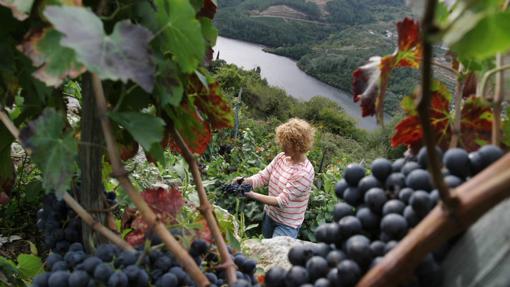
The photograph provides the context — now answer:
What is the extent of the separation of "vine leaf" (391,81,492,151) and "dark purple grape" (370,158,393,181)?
4.8 inches

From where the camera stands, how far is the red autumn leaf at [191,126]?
86 centimetres

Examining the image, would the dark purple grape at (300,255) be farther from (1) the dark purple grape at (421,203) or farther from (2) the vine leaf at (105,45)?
(2) the vine leaf at (105,45)

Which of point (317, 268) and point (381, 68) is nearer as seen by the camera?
point (317, 268)

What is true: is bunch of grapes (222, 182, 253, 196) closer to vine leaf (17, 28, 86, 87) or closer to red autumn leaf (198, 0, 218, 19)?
red autumn leaf (198, 0, 218, 19)

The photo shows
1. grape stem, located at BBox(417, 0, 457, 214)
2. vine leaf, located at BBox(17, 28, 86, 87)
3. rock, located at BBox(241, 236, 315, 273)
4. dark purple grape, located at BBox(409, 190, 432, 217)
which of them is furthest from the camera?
rock, located at BBox(241, 236, 315, 273)

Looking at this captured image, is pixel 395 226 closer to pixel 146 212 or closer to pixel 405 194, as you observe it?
pixel 405 194

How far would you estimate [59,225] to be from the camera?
826mm

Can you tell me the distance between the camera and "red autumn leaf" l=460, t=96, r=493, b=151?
71 centimetres

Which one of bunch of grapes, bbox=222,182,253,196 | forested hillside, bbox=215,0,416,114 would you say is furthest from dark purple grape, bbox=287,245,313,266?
forested hillside, bbox=215,0,416,114

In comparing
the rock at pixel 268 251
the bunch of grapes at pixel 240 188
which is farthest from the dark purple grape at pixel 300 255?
the bunch of grapes at pixel 240 188

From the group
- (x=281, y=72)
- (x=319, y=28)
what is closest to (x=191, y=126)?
(x=281, y=72)

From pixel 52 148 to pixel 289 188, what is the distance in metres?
2.89

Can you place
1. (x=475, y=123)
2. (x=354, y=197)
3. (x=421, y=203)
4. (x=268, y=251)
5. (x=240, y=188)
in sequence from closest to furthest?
(x=421, y=203)
(x=354, y=197)
(x=475, y=123)
(x=268, y=251)
(x=240, y=188)

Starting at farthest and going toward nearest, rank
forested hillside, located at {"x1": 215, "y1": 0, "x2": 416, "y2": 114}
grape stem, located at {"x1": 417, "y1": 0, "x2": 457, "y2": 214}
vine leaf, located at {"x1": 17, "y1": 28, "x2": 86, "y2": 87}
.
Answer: forested hillside, located at {"x1": 215, "y1": 0, "x2": 416, "y2": 114}, vine leaf, located at {"x1": 17, "y1": 28, "x2": 86, "y2": 87}, grape stem, located at {"x1": 417, "y1": 0, "x2": 457, "y2": 214}
